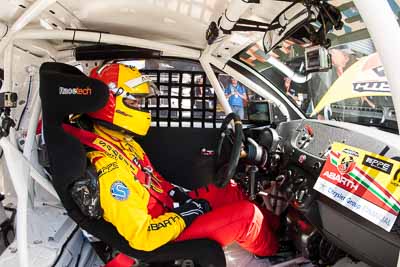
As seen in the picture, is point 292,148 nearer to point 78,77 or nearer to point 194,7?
point 194,7

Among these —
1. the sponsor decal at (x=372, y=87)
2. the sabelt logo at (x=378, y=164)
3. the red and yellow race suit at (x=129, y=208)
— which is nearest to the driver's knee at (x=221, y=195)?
the red and yellow race suit at (x=129, y=208)

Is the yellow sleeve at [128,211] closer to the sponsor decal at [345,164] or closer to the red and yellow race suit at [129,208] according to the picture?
the red and yellow race suit at [129,208]

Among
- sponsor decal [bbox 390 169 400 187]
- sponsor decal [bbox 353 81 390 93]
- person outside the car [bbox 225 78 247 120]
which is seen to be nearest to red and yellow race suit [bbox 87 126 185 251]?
sponsor decal [bbox 390 169 400 187]

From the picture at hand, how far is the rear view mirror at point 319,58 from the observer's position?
4.99 ft

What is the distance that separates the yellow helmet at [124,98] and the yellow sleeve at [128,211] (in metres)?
0.23

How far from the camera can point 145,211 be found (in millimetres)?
1484

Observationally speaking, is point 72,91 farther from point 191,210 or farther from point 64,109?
point 191,210

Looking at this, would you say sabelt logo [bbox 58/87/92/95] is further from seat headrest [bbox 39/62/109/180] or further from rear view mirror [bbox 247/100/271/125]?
rear view mirror [bbox 247/100/271/125]

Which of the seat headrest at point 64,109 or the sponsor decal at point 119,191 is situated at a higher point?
the seat headrest at point 64,109

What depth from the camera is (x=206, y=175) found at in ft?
8.94

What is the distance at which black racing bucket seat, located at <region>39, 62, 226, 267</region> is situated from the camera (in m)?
1.46

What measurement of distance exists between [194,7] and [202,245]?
47.3 inches

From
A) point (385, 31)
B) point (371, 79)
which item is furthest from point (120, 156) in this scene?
point (371, 79)

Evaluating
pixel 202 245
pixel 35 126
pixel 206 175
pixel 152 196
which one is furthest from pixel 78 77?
pixel 206 175
